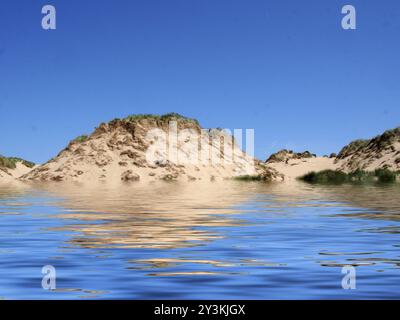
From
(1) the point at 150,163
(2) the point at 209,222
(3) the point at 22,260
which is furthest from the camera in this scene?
(1) the point at 150,163

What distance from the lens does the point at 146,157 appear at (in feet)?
598

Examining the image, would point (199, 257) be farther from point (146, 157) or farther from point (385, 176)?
point (146, 157)

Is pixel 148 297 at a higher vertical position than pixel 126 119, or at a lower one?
lower

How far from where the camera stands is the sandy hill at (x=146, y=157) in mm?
174125

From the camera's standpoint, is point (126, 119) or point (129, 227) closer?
point (129, 227)

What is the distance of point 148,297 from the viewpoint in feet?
45.2

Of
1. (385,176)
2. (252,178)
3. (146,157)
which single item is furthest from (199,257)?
(146,157)

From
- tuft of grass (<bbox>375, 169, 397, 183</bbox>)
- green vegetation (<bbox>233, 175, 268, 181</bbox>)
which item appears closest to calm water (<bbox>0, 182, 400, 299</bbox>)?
tuft of grass (<bbox>375, 169, 397, 183</bbox>)

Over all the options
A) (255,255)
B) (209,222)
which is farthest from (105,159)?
(255,255)

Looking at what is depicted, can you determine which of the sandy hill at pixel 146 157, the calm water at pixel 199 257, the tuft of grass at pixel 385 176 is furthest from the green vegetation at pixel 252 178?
the calm water at pixel 199 257

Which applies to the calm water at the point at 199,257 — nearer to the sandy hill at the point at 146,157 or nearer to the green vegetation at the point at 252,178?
the sandy hill at the point at 146,157
